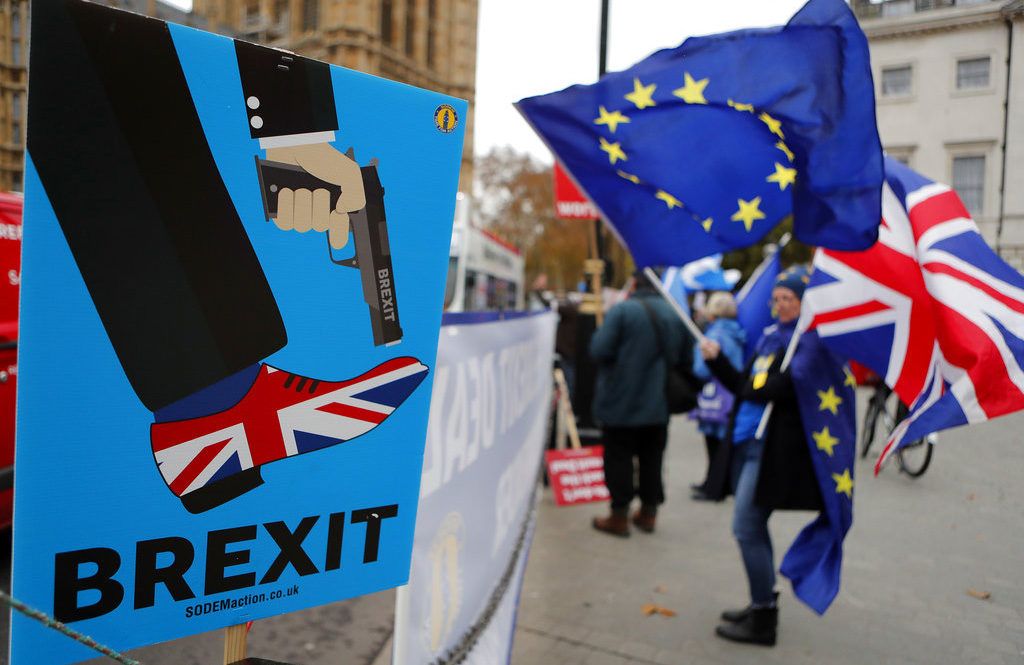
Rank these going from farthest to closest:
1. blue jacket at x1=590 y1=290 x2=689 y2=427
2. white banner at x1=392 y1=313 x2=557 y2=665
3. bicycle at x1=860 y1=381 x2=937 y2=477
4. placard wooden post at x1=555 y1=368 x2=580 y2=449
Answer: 1. placard wooden post at x1=555 y1=368 x2=580 y2=449
2. bicycle at x1=860 y1=381 x2=937 y2=477
3. blue jacket at x1=590 y1=290 x2=689 y2=427
4. white banner at x1=392 y1=313 x2=557 y2=665

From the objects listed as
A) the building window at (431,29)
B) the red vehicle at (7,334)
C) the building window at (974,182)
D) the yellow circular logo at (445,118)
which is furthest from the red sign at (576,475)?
the building window at (431,29)

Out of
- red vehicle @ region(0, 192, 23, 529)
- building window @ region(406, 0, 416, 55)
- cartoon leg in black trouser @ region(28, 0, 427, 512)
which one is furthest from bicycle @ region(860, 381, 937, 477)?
building window @ region(406, 0, 416, 55)

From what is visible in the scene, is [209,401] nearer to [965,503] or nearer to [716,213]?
[716,213]

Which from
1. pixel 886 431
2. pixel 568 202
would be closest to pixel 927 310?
pixel 568 202

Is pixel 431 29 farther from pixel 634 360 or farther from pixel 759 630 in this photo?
pixel 759 630

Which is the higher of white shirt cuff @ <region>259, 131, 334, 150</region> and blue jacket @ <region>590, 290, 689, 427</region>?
white shirt cuff @ <region>259, 131, 334, 150</region>

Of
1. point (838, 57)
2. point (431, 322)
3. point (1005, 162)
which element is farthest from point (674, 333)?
point (431, 322)

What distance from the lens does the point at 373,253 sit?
1.52m

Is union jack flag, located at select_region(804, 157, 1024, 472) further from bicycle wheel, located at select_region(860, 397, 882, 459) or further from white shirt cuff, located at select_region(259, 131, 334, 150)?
bicycle wheel, located at select_region(860, 397, 882, 459)

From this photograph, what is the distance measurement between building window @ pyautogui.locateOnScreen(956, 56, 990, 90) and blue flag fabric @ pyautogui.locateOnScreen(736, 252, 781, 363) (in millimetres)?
2309

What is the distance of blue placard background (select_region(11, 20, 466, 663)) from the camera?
1.18 meters

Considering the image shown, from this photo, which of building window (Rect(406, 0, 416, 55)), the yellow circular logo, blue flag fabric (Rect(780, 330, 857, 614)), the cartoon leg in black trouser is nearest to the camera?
the cartoon leg in black trouser

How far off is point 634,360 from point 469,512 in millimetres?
3122

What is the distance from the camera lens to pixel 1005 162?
3756 millimetres
